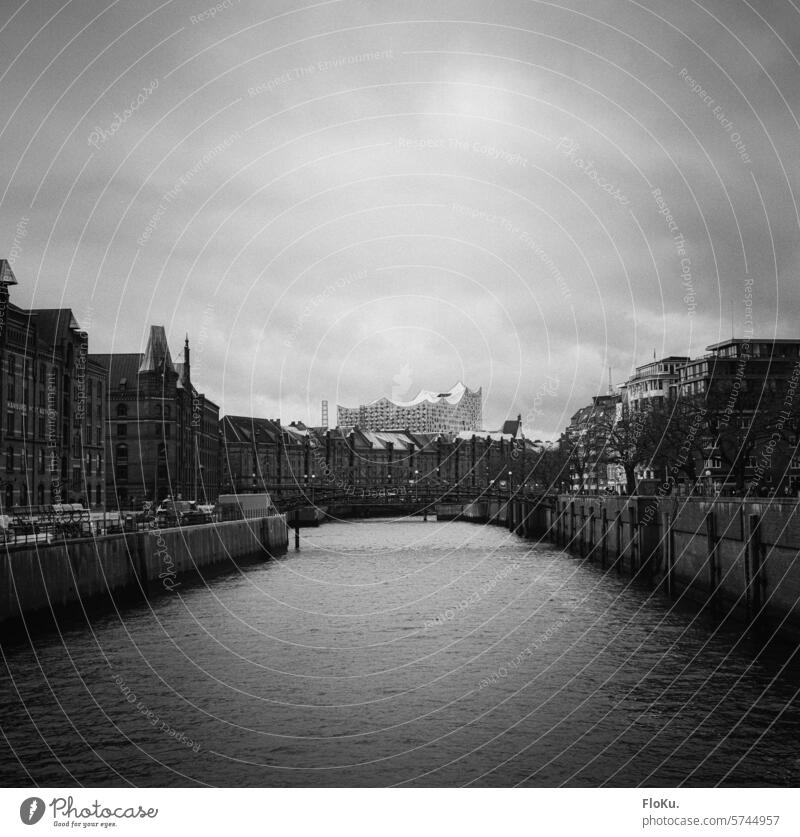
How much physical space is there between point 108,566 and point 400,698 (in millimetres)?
27149

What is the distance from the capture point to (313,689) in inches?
1164

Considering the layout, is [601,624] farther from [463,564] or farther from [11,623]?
[463,564]

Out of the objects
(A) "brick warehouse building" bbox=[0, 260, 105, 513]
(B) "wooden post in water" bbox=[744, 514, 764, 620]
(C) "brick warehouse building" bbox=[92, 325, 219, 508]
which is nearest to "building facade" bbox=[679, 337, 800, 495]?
(B) "wooden post in water" bbox=[744, 514, 764, 620]

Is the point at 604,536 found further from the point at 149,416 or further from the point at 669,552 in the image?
the point at 149,416

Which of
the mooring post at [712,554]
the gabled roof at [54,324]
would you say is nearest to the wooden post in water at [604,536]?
the mooring post at [712,554]

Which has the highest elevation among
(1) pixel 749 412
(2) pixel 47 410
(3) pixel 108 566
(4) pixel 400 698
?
(2) pixel 47 410

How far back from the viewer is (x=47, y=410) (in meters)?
88.9

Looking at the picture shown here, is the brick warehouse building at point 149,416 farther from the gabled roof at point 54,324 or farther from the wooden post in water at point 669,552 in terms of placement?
the wooden post in water at point 669,552

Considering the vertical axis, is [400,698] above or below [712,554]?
below

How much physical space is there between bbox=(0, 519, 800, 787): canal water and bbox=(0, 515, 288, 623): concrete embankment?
238cm

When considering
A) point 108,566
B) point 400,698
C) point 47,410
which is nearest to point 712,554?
point 400,698

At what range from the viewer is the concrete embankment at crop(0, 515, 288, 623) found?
40062mm

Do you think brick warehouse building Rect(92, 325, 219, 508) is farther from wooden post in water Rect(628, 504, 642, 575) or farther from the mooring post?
the mooring post

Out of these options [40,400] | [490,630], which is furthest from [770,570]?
[40,400]
